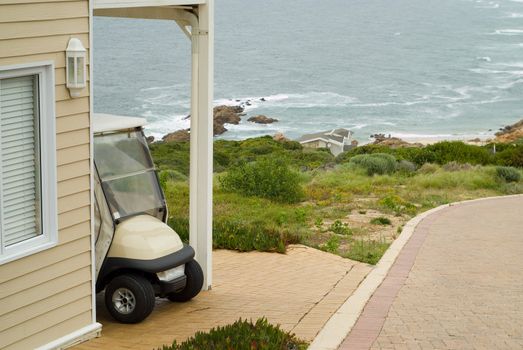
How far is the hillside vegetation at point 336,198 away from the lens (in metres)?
12.5

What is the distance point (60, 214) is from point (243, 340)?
5.96ft

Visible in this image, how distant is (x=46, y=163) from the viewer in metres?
7.16

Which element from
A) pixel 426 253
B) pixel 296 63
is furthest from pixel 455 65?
pixel 426 253

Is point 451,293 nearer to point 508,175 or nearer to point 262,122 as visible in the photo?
point 508,175

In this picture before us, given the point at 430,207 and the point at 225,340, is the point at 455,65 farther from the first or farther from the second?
the point at 225,340

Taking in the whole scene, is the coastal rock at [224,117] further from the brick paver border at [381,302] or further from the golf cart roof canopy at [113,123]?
the golf cart roof canopy at [113,123]

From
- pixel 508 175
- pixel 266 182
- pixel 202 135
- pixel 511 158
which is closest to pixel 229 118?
pixel 511 158

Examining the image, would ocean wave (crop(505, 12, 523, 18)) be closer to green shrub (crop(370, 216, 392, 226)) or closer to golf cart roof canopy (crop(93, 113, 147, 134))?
green shrub (crop(370, 216, 392, 226))

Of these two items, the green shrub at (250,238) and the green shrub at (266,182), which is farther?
the green shrub at (266,182)

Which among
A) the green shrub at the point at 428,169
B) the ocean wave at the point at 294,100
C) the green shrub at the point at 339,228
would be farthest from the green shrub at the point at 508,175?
the ocean wave at the point at 294,100

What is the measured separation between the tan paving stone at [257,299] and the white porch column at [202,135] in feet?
1.90

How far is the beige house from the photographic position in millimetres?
6820

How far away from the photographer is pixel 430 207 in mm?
17062

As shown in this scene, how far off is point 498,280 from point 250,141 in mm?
34779
